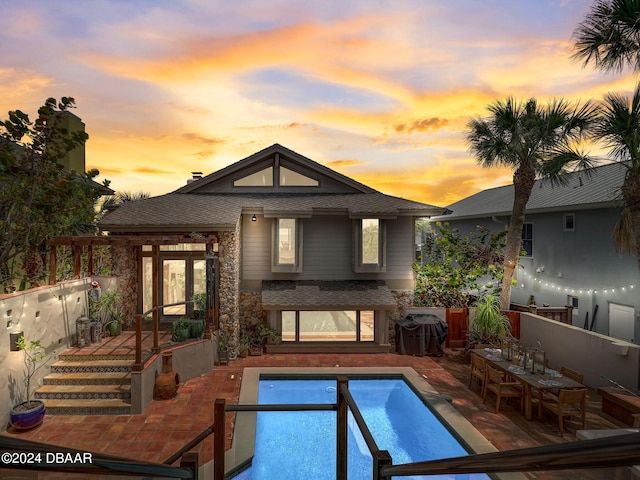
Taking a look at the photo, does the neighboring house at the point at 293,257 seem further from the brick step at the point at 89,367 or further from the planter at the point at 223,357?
the brick step at the point at 89,367

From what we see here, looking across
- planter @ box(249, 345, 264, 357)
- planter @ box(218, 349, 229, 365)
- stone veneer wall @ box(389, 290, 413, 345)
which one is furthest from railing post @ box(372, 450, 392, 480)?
Answer: stone veneer wall @ box(389, 290, 413, 345)

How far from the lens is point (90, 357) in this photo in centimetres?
1045

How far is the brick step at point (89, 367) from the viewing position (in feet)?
33.1

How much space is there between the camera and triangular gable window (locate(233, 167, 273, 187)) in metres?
16.8

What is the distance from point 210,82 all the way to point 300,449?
45.1ft

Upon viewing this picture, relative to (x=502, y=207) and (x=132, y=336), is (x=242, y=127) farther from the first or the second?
(x=502, y=207)

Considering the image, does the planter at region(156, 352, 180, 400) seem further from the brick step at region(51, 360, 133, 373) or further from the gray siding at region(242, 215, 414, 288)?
the gray siding at region(242, 215, 414, 288)

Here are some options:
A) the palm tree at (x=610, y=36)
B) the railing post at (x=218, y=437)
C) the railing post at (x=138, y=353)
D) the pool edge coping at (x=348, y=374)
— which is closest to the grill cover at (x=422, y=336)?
the pool edge coping at (x=348, y=374)

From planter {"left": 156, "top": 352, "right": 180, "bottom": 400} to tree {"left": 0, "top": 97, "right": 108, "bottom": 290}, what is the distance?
14.7ft

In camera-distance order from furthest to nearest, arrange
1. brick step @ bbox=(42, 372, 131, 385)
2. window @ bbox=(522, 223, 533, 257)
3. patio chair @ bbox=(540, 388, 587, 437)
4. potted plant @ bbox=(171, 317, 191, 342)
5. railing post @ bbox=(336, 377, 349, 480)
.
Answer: window @ bbox=(522, 223, 533, 257), potted plant @ bbox=(171, 317, 191, 342), brick step @ bbox=(42, 372, 131, 385), patio chair @ bbox=(540, 388, 587, 437), railing post @ bbox=(336, 377, 349, 480)

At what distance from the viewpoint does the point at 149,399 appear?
9.87 m

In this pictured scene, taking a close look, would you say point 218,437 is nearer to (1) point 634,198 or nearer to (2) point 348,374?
(2) point 348,374

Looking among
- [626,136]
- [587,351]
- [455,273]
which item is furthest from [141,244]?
[587,351]

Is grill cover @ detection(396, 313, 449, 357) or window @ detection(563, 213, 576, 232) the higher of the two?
window @ detection(563, 213, 576, 232)
